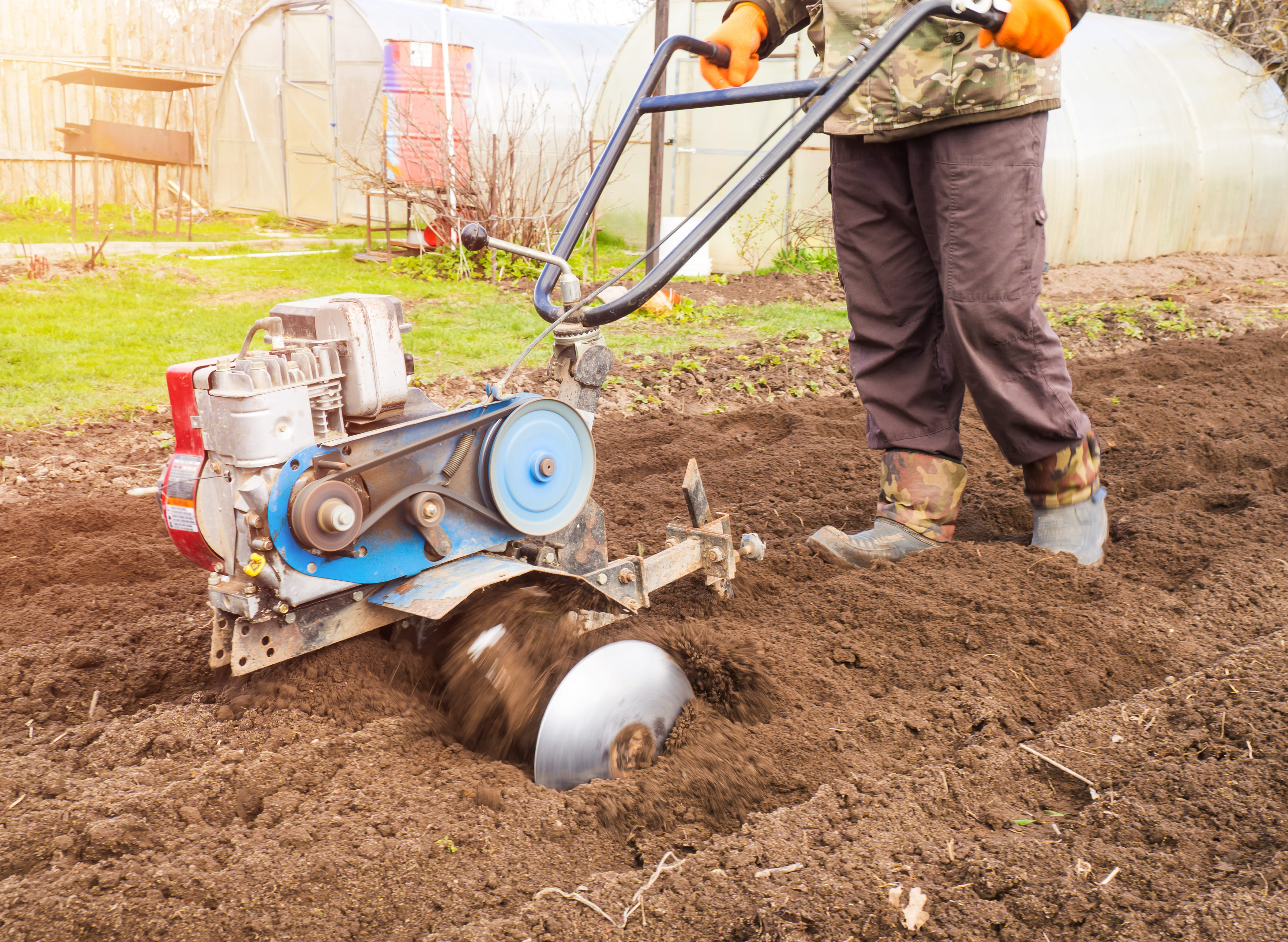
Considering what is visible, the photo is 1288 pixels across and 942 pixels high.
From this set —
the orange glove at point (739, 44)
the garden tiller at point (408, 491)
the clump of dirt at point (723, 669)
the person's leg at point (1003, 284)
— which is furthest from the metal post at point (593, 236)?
the clump of dirt at point (723, 669)

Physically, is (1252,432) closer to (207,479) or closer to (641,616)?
(641,616)

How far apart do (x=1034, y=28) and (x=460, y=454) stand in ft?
4.82

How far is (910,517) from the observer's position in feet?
9.75

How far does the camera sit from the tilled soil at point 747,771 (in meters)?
1.52

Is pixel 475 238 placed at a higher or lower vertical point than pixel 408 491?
higher

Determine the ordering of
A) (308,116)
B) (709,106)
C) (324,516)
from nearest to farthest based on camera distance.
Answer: (324,516)
(709,106)
(308,116)

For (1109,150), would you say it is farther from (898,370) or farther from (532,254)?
(532,254)

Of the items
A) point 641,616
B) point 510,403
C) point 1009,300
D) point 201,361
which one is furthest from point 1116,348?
point 201,361

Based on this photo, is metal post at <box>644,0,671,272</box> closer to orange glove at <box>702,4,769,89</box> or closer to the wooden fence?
orange glove at <box>702,4,769,89</box>

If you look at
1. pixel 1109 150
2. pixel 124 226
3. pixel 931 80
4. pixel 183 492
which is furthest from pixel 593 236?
pixel 183 492

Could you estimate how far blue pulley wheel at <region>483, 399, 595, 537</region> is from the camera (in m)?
2.08

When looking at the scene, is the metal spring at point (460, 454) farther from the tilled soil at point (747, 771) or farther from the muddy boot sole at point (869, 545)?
the muddy boot sole at point (869, 545)

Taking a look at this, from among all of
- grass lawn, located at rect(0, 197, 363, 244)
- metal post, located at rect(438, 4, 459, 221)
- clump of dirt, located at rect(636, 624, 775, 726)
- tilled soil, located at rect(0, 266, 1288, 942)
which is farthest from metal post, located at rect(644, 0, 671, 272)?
clump of dirt, located at rect(636, 624, 775, 726)

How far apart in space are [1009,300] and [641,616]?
3.90 feet
